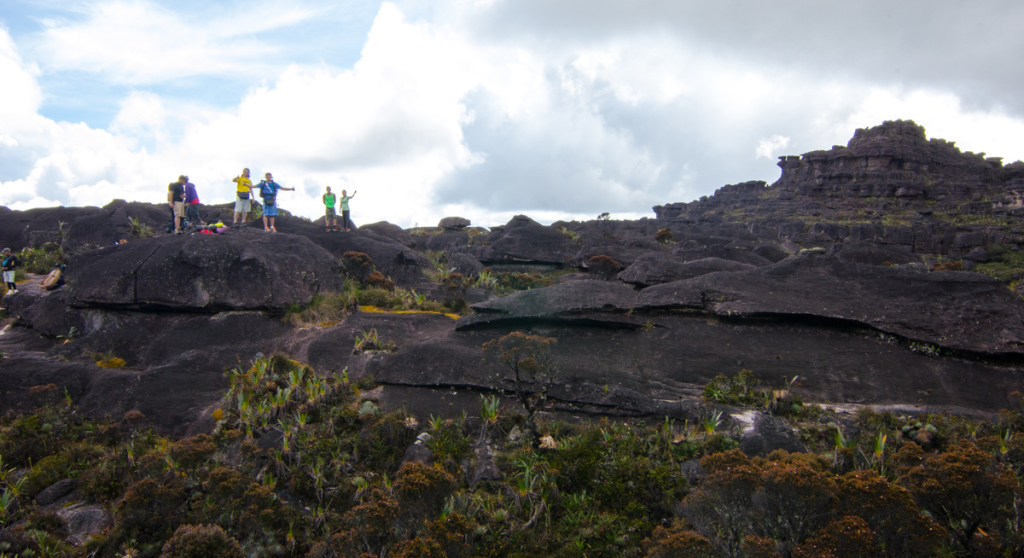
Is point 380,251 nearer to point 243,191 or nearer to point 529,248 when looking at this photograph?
point 243,191

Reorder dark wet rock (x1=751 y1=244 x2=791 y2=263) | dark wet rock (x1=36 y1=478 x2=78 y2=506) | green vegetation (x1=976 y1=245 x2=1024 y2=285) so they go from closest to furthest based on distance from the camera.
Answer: dark wet rock (x1=36 y1=478 x2=78 y2=506), dark wet rock (x1=751 y1=244 x2=791 y2=263), green vegetation (x1=976 y1=245 x2=1024 y2=285)

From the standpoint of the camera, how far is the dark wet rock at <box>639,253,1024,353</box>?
10281 mm

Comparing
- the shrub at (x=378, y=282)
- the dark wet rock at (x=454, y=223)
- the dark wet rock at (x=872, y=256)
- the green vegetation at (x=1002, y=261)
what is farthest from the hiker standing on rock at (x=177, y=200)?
the green vegetation at (x=1002, y=261)

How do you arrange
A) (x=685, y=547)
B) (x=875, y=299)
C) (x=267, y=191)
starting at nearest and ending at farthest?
(x=685, y=547) < (x=875, y=299) < (x=267, y=191)

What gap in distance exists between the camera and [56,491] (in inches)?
320

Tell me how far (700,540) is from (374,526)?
3.32m

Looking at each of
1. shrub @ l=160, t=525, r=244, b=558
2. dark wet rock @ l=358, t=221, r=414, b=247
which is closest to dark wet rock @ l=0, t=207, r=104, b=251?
dark wet rock @ l=358, t=221, r=414, b=247

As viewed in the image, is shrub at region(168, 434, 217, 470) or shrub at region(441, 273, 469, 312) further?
shrub at region(441, 273, 469, 312)

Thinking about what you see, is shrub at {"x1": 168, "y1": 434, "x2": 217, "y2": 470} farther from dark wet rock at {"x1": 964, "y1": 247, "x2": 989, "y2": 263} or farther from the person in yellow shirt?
dark wet rock at {"x1": 964, "y1": 247, "x2": 989, "y2": 263}

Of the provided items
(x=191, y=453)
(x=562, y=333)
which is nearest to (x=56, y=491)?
(x=191, y=453)

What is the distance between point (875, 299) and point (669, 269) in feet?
20.6

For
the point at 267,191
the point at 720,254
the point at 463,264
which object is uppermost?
the point at 267,191

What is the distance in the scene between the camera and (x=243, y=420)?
30.7 feet

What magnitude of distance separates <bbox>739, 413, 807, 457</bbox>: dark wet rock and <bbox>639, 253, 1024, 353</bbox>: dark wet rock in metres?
4.26
